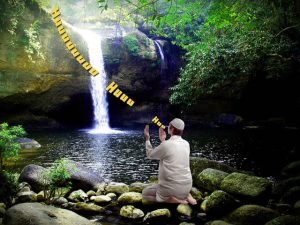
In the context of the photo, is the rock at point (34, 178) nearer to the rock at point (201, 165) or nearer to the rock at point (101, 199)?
the rock at point (101, 199)

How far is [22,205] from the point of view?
19.9 ft

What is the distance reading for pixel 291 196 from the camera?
7633 mm

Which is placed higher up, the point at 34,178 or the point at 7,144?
the point at 7,144

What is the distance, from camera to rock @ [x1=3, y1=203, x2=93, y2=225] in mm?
5680

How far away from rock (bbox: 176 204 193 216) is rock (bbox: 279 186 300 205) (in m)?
2.44

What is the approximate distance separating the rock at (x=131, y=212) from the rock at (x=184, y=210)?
0.89 m

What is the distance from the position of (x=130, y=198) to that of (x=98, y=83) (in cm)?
2300

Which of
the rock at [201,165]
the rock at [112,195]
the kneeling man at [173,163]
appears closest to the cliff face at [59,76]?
the rock at [201,165]

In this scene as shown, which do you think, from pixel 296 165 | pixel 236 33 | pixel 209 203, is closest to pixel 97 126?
pixel 236 33

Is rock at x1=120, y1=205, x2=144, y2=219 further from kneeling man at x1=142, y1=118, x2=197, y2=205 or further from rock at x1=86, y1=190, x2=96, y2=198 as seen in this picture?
rock at x1=86, y1=190, x2=96, y2=198

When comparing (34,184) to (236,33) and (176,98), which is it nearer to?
(176,98)

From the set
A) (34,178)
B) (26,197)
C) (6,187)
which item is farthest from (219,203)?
(34,178)

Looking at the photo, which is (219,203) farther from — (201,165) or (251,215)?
(201,165)

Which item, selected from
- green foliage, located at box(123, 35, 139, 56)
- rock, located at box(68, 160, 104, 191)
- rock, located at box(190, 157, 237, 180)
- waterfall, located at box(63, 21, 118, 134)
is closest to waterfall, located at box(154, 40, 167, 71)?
green foliage, located at box(123, 35, 139, 56)
